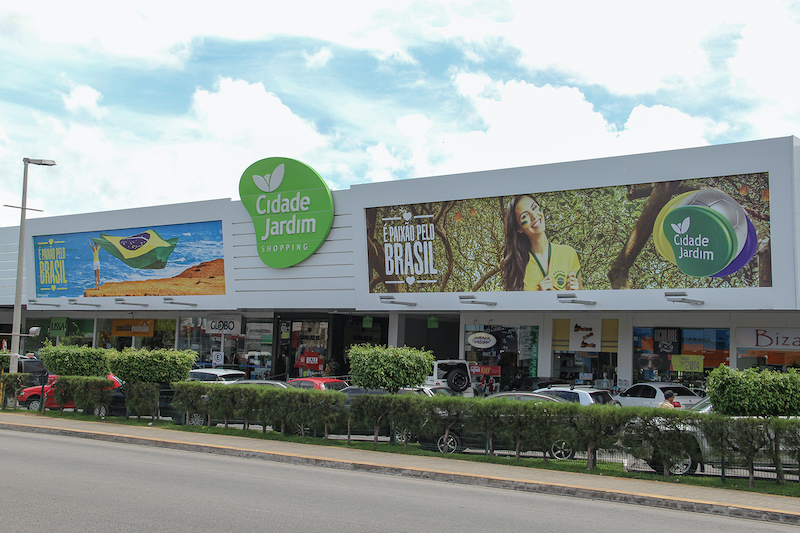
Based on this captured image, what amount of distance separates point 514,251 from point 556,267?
5.47 ft

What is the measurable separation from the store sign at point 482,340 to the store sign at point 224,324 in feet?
45.0

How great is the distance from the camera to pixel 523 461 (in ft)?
47.9

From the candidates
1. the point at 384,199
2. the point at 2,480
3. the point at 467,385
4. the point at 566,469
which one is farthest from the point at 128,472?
the point at 384,199

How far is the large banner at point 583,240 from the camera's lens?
21438 mm

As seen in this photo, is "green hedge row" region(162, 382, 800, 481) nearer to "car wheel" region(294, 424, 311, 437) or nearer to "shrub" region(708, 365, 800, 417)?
"car wheel" region(294, 424, 311, 437)

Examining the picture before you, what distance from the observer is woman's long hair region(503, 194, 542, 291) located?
25344mm

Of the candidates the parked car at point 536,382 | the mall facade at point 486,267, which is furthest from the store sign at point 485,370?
the parked car at point 536,382

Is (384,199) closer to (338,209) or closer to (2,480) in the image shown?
(338,209)

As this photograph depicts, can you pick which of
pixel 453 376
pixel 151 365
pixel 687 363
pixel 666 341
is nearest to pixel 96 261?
pixel 151 365

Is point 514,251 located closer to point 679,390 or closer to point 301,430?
point 679,390

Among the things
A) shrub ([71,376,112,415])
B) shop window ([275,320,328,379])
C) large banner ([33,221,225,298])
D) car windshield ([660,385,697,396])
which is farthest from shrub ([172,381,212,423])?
shop window ([275,320,328,379])

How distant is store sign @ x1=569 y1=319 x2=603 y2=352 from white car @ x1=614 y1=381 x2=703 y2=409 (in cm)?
391

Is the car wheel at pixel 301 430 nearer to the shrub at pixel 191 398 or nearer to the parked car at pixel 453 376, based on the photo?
the shrub at pixel 191 398

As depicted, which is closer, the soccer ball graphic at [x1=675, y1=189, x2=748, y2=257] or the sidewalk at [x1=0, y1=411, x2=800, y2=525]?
the sidewalk at [x1=0, y1=411, x2=800, y2=525]
